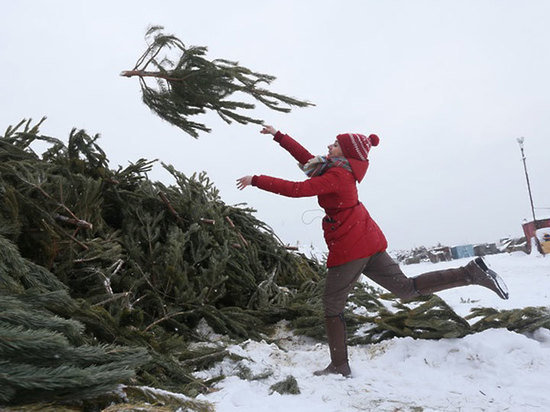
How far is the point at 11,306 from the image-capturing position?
1747 millimetres

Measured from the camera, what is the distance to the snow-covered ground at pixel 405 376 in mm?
2408

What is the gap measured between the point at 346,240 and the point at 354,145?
28.9 inches

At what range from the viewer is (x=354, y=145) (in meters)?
3.38

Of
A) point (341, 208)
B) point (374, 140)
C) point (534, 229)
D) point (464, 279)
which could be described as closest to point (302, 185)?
point (341, 208)

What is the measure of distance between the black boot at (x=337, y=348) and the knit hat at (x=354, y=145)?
4.02 ft

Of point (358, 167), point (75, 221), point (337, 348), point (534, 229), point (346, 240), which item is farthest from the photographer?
point (534, 229)

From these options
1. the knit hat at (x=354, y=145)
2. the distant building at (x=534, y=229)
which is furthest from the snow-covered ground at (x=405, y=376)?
the distant building at (x=534, y=229)

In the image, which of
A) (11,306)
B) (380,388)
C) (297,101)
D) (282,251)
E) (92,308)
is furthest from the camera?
(282,251)

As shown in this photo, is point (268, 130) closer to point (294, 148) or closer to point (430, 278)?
point (294, 148)

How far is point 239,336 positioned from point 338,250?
129 centimetres

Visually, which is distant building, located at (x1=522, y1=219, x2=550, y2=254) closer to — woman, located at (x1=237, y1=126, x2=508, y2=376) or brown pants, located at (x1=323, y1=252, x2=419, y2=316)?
woman, located at (x1=237, y1=126, x2=508, y2=376)

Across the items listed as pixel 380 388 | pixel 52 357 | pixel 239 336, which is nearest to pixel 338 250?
pixel 380 388

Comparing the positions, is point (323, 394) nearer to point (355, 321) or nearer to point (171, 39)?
point (355, 321)

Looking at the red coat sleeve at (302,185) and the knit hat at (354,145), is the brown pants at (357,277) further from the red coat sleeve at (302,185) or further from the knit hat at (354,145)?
the knit hat at (354,145)
